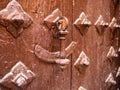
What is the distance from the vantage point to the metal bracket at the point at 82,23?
3.22ft

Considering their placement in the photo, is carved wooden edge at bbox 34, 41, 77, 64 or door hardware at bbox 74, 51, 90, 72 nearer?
carved wooden edge at bbox 34, 41, 77, 64

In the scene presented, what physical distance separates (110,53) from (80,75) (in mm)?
295

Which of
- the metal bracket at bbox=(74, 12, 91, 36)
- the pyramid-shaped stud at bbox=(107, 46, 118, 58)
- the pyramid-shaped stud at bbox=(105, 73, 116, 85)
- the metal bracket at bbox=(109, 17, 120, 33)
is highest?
the metal bracket at bbox=(74, 12, 91, 36)

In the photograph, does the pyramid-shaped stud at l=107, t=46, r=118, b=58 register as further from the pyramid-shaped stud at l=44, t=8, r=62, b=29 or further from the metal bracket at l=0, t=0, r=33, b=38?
the metal bracket at l=0, t=0, r=33, b=38

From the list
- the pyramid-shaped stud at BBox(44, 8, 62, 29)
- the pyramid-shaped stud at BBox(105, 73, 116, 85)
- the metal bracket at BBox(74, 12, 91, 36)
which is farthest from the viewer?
the pyramid-shaped stud at BBox(105, 73, 116, 85)

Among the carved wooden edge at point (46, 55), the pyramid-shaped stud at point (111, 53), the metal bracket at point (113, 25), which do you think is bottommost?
the pyramid-shaped stud at point (111, 53)

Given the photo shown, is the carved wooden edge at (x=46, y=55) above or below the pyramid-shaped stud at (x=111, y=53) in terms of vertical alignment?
above

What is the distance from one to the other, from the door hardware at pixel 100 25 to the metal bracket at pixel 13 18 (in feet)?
1.42

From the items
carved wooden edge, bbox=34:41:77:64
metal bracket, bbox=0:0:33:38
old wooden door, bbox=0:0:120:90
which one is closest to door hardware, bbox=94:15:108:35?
old wooden door, bbox=0:0:120:90

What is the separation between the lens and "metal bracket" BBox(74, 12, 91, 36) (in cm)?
98

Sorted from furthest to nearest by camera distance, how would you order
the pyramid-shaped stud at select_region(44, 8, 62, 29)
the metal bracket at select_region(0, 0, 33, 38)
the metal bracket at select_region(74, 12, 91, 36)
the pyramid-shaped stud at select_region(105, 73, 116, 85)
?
the pyramid-shaped stud at select_region(105, 73, 116, 85)
the metal bracket at select_region(74, 12, 91, 36)
the pyramid-shaped stud at select_region(44, 8, 62, 29)
the metal bracket at select_region(0, 0, 33, 38)

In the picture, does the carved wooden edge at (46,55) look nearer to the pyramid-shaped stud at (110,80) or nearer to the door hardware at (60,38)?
the door hardware at (60,38)

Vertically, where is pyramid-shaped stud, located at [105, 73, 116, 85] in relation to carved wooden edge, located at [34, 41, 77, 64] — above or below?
below

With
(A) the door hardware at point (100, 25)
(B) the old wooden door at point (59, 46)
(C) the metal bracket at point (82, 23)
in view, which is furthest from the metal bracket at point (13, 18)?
(A) the door hardware at point (100, 25)
